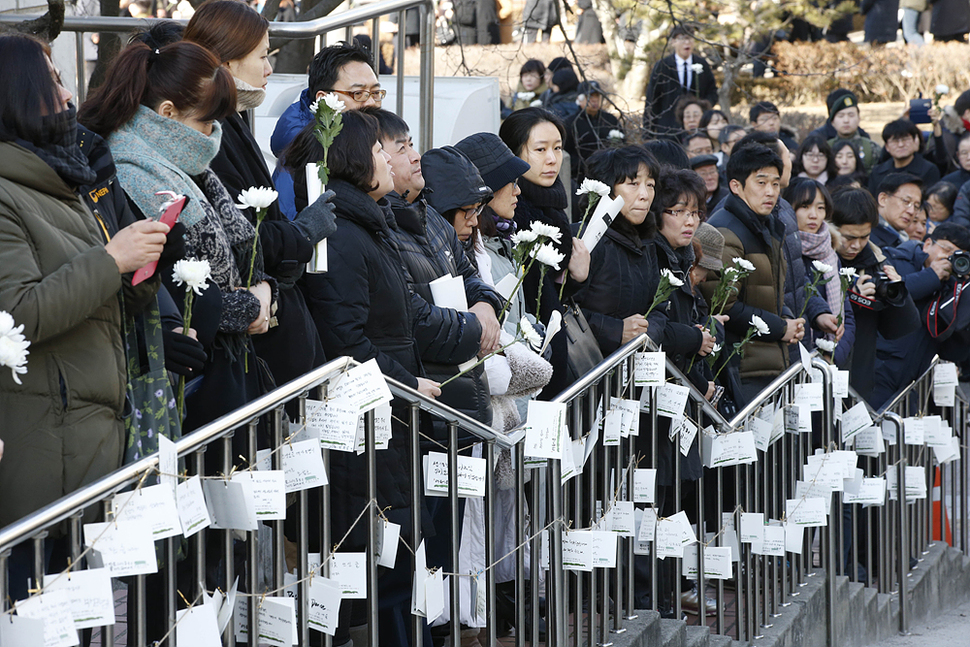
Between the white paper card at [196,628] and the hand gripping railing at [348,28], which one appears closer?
the white paper card at [196,628]

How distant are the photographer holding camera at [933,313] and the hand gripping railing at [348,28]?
2.91m

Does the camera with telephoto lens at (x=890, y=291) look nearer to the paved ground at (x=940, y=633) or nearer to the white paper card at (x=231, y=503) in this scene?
the paved ground at (x=940, y=633)

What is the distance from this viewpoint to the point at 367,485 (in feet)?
9.62

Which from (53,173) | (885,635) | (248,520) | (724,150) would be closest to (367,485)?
(248,520)

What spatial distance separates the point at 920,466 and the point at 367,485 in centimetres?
461

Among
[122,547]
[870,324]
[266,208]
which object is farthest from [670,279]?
[122,547]

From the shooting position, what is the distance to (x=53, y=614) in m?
2.01

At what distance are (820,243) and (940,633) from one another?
2338 mm

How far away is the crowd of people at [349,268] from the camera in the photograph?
2436 mm

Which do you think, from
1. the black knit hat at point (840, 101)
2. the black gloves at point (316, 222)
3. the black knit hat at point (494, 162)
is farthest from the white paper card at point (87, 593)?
the black knit hat at point (840, 101)

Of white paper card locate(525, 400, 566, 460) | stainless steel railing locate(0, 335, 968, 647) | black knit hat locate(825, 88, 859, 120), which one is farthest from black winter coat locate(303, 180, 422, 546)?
black knit hat locate(825, 88, 859, 120)

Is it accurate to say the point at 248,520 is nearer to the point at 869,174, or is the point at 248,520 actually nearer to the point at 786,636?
the point at 786,636

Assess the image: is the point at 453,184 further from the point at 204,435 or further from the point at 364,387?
the point at 204,435

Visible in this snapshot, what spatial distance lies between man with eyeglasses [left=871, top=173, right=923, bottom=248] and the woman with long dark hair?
4.58m
